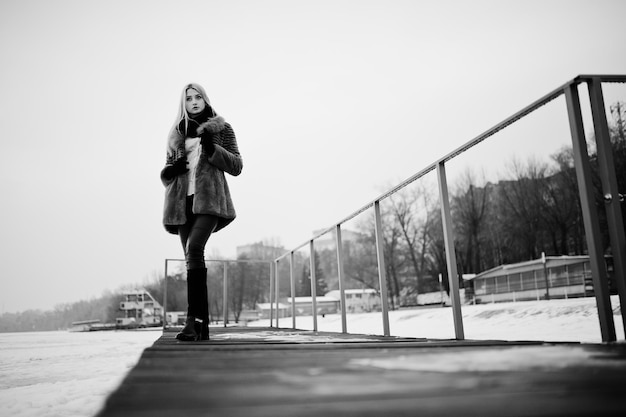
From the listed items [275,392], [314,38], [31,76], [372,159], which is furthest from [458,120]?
[275,392]

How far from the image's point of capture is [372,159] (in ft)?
86.4

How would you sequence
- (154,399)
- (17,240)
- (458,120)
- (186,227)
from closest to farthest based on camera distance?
(154,399) → (186,227) → (17,240) → (458,120)

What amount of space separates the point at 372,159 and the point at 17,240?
18.6 m

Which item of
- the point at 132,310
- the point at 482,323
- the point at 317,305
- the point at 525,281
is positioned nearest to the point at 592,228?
the point at 317,305

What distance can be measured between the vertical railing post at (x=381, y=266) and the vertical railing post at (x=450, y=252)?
1.98ft

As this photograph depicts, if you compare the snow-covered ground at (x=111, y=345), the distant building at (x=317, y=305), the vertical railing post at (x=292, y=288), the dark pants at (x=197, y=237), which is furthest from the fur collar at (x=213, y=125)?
the vertical railing post at (x=292, y=288)

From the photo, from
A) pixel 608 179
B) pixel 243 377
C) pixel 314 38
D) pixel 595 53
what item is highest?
pixel 314 38

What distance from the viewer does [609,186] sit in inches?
43.8

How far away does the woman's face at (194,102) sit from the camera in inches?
79.2

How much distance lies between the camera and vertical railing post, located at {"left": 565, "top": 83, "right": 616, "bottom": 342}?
3.45 ft

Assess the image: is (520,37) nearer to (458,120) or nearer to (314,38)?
(458,120)

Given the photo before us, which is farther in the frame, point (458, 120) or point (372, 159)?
point (372, 159)

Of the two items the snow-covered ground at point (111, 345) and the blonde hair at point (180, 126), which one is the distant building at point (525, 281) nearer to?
the snow-covered ground at point (111, 345)

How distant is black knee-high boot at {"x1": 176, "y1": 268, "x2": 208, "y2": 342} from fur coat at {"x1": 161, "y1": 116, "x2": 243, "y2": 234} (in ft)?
0.78
